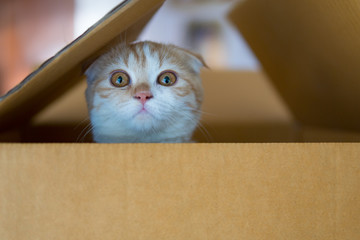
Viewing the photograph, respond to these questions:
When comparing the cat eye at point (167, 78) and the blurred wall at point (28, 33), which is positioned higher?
the blurred wall at point (28, 33)

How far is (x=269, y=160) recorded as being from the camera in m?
0.69

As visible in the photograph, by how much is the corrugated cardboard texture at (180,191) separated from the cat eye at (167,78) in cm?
48

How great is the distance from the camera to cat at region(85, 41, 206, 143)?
3.41 feet

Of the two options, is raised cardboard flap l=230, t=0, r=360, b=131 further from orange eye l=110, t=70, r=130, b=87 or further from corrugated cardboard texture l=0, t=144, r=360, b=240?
orange eye l=110, t=70, r=130, b=87

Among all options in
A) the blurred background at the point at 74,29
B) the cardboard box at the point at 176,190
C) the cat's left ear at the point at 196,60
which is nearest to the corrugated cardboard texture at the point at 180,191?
the cardboard box at the point at 176,190

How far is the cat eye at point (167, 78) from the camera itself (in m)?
1.12

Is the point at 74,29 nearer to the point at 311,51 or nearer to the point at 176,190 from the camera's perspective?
the point at 311,51

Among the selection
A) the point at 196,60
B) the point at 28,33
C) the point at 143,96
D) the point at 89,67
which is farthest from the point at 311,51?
the point at 28,33

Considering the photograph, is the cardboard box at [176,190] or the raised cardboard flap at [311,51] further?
the raised cardboard flap at [311,51]

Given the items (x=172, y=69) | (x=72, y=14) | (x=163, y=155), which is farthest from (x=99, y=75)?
(x=72, y=14)

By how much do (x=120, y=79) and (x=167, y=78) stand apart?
145 mm

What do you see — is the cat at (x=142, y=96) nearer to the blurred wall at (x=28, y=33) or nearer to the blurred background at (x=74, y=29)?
the blurred background at (x=74, y=29)

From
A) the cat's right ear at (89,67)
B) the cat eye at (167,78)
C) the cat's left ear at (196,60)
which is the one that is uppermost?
the cat's left ear at (196,60)

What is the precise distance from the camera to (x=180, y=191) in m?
0.68
